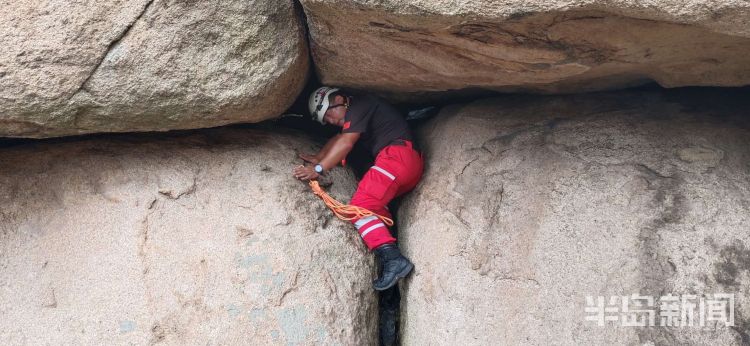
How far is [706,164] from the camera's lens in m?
3.07

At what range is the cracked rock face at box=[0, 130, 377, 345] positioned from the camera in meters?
3.04

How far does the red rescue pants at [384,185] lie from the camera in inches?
137

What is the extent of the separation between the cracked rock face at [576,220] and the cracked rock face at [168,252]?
0.54m

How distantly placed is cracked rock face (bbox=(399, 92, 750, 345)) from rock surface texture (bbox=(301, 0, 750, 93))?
308mm

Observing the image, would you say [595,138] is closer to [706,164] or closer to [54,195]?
[706,164]

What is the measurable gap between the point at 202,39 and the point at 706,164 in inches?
102

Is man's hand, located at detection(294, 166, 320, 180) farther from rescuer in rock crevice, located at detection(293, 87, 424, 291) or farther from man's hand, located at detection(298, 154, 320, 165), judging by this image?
man's hand, located at detection(298, 154, 320, 165)

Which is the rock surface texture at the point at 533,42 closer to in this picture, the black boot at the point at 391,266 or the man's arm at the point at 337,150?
the man's arm at the point at 337,150

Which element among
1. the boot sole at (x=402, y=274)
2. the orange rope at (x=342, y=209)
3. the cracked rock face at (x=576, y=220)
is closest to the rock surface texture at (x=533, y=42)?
the cracked rock face at (x=576, y=220)

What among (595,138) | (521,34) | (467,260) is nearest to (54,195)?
(467,260)

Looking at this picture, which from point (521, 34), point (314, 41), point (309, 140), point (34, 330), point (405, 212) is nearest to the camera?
point (521, 34)
